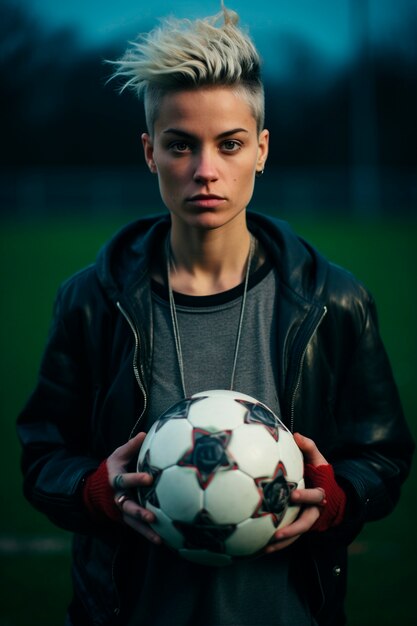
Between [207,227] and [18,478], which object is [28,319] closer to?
[18,478]

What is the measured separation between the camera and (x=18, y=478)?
18.8 ft

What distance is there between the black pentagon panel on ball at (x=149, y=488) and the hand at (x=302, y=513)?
332mm

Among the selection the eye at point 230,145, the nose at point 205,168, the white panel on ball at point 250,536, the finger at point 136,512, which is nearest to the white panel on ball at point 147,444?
the finger at point 136,512

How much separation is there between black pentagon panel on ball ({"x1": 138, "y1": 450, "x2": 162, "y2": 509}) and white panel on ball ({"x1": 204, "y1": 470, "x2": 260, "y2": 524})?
0.50ft

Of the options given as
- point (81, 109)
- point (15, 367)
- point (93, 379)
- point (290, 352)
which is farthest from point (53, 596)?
point (81, 109)

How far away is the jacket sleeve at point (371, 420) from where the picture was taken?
2406 mm

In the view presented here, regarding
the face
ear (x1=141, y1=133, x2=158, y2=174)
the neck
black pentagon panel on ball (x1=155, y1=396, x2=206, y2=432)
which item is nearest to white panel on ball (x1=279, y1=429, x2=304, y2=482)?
black pentagon panel on ball (x1=155, y1=396, x2=206, y2=432)

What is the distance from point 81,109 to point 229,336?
30.7 meters

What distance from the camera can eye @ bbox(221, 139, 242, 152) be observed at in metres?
2.33

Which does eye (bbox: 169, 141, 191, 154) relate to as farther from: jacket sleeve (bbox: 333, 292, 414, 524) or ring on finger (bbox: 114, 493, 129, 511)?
ring on finger (bbox: 114, 493, 129, 511)

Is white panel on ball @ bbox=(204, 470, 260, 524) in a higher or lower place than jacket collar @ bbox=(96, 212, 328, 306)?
lower

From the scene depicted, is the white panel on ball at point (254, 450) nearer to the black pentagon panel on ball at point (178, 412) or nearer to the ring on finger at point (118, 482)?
the black pentagon panel on ball at point (178, 412)

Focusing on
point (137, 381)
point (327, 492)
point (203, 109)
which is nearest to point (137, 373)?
point (137, 381)

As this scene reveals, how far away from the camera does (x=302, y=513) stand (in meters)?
2.13
